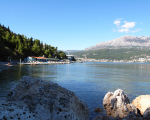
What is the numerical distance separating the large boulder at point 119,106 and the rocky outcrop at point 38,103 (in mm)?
3718

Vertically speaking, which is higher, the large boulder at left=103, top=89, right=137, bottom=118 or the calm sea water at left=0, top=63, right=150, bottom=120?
the large boulder at left=103, top=89, right=137, bottom=118

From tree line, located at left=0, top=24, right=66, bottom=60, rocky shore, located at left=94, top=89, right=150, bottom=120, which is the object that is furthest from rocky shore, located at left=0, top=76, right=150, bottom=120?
tree line, located at left=0, top=24, right=66, bottom=60

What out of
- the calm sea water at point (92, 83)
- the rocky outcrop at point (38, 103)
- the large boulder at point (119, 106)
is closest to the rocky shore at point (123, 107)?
the large boulder at point (119, 106)

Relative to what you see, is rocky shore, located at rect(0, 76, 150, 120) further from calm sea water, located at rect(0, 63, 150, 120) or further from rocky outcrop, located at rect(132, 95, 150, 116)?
calm sea water, located at rect(0, 63, 150, 120)

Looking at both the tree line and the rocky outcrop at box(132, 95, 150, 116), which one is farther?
the tree line

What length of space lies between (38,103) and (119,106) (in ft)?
21.6

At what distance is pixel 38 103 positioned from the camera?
16.7ft

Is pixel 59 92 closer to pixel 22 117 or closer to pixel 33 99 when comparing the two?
pixel 33 99

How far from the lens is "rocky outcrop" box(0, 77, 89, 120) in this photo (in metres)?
4.31

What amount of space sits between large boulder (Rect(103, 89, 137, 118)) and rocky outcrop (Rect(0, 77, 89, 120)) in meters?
3.72

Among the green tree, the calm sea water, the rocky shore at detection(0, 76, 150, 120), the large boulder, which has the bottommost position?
the calm sea water

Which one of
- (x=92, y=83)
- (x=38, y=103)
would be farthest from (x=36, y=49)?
(x=38, y=103)

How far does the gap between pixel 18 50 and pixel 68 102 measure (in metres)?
104

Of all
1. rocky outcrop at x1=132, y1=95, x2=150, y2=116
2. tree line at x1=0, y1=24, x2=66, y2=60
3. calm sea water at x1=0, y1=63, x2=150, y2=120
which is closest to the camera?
rocky outcrop at x1=132, y1=95, x2=150, y2=116
